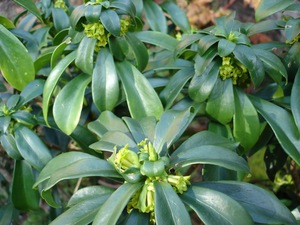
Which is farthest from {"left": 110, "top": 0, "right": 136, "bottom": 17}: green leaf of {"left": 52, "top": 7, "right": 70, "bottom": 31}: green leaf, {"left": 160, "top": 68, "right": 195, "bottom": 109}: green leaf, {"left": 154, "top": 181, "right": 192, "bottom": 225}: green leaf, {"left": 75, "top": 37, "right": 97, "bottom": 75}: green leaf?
{"left": 154, "top": 181, "right": 192, "bottom": 225}: green leaf

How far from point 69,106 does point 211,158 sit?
0.50 m

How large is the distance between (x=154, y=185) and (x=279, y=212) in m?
0.31

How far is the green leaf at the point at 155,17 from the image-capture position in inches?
67.1

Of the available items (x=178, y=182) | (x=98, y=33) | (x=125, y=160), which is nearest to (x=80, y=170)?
(x=125, y=160)

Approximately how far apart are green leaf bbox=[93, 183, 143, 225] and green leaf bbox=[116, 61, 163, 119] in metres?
0.36

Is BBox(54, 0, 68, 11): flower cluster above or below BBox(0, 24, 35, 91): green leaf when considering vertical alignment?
above

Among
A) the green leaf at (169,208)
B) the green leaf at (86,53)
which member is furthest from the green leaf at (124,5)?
→ the green leaf at (169,208)

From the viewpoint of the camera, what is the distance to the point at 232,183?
1.02 metres

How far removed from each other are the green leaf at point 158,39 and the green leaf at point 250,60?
0.29 m

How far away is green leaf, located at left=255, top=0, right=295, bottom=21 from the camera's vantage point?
49.6 inches

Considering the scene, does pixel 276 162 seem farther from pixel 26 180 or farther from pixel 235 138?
pixel 26 180

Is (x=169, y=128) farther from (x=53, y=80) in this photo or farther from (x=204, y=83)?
(x=53, y=80)

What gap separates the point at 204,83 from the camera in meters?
1.21

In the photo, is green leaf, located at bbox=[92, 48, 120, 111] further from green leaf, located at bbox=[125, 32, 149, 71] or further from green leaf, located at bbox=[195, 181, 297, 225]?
green leaf, located at bbox=[195, 181, 297, 225]
